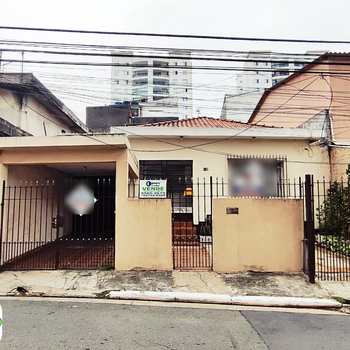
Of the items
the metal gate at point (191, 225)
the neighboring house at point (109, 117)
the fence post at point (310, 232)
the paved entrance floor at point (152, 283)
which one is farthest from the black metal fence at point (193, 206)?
the neighboring house at point (109, 117)

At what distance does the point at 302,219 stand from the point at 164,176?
676 cm

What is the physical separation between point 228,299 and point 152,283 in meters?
1.75

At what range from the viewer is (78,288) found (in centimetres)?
727

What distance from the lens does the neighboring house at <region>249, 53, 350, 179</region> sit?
46.8 ft

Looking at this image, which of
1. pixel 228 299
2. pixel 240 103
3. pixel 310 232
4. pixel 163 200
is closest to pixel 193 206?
pixel 163 200

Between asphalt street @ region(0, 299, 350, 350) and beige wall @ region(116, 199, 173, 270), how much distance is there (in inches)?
90.7

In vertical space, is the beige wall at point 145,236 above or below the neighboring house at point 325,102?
below

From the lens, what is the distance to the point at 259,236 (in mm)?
8609

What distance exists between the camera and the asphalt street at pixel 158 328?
14.4ft

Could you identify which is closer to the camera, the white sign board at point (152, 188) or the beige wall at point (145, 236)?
the beige wall at point (145, 236)

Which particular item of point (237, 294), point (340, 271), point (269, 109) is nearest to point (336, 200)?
point (340, 271)

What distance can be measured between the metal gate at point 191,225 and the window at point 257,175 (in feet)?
4.36

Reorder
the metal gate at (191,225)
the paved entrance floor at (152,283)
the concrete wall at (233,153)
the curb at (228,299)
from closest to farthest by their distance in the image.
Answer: the curb at (228,299) → the paved entrance floor at (152,283) → the metal gate at (191,225) → the concrete wall at (233,153)

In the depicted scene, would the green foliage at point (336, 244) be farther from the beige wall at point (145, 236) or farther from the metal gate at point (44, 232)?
the metal gate at point (44, 232)
